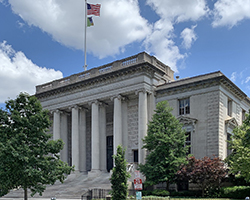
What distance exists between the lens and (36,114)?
25.8 metres

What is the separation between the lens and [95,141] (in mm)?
40719

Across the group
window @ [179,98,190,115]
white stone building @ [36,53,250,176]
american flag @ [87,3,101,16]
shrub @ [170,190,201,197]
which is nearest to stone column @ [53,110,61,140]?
white stone building @ [36,53,250,176]

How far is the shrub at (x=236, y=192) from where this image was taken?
88.5 ft

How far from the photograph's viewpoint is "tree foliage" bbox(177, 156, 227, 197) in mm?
28344

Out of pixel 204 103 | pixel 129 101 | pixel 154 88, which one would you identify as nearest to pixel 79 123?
pixel 129 101

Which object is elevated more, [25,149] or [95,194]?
[25,149]

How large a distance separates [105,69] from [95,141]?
9552mm

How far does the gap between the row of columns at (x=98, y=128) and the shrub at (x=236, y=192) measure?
1016 cm

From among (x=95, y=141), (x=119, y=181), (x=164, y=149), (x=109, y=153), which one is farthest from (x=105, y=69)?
(x=119, y=181)

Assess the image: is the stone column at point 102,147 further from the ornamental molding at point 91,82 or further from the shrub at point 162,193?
the shrub at point 162,193

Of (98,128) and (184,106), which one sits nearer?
(184,106)

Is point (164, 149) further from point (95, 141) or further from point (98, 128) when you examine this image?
point (98, 128)

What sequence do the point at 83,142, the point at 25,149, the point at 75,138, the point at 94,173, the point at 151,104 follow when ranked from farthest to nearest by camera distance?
the point at 83,142
the point at 75,138
the point at 94,173
the point at 151,104
the point at 25,149

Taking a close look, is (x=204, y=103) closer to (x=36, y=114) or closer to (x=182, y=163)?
(x=182, y=163)
